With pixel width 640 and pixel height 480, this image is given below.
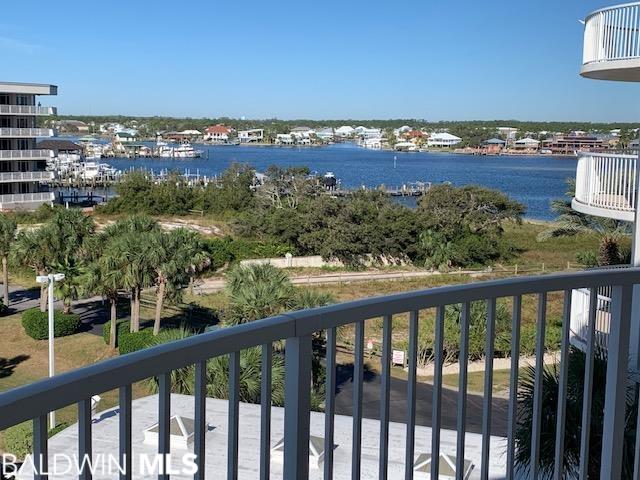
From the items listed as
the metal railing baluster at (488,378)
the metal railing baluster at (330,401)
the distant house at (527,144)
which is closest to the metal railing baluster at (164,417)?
the metal railing baluster at (330,401)

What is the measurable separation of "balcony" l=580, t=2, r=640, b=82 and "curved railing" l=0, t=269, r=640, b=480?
7.93 metres

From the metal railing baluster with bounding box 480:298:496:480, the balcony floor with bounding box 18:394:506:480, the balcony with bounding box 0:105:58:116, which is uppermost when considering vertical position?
the balcony with bounding box 0:105:58:116

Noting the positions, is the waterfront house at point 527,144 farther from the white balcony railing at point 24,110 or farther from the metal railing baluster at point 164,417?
the metal railing baluster at point 164,417

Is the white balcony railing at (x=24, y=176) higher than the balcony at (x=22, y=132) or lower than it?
lower

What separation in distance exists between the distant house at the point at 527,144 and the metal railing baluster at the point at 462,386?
190 metres

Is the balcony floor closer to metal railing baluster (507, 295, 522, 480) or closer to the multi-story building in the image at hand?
metal railing baluster (507, 295, 522, 480)

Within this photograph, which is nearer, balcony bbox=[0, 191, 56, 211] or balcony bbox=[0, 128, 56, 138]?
balcony bbox=[0, 128, 56, 138]

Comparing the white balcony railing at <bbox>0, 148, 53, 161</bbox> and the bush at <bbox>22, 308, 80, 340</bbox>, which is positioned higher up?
the white balcony railing at <bbox>0, 148, 53, 161</bbox>

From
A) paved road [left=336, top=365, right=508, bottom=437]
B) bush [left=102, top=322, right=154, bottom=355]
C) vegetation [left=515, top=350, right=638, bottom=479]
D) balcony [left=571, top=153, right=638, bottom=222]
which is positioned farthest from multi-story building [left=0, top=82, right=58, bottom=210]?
vegetation [left=515, top=350, right=638, bottom=479]

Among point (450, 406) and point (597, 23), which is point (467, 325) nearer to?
point (597, 23)

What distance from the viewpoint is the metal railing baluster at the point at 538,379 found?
241 centimetres

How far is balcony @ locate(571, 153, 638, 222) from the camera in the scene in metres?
10.2

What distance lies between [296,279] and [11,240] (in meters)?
11.0

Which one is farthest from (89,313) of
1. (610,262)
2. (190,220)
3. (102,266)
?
(190,220)
